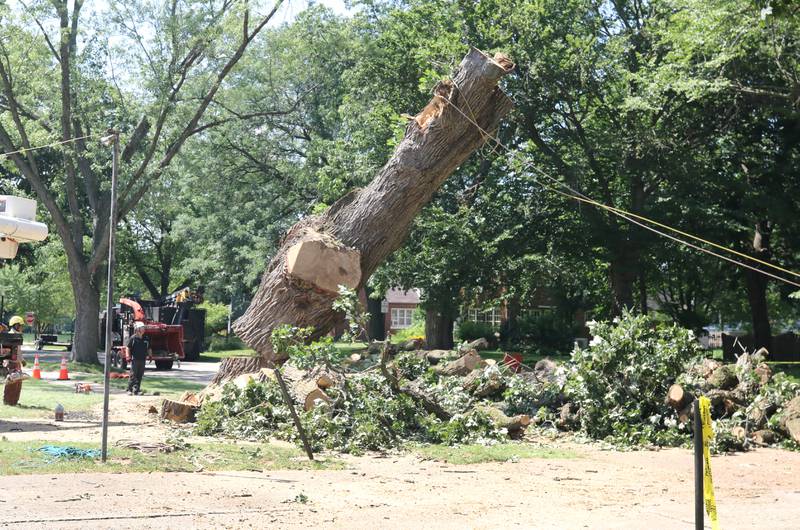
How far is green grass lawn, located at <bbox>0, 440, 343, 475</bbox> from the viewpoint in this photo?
8.12 m

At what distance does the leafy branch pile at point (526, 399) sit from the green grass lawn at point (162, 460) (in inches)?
36.7

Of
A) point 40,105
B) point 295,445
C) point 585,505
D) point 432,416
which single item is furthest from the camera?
point 40,105

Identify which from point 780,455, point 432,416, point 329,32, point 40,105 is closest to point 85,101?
point 40,105

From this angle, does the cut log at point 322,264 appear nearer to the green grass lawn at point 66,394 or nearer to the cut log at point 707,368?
the green grass lawn at point 66,394

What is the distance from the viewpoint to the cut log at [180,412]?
1227 centimetres

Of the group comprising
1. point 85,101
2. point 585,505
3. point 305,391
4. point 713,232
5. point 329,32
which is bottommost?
point 585,505

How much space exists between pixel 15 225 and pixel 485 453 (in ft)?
23.9

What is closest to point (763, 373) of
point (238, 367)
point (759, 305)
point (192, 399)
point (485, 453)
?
point (485, 453)

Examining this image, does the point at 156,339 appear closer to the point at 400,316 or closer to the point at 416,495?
the point at 416,495

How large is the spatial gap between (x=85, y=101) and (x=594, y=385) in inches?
670

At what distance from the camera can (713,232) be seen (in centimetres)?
2497

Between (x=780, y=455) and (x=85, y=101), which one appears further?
(x=85, y=101)

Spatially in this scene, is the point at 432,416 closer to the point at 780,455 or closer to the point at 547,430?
the point at 547,430

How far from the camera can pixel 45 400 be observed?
14992 mm
